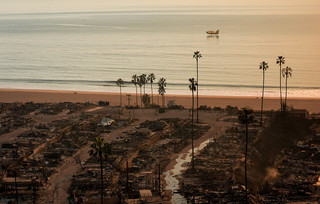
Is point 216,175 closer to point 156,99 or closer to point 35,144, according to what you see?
point 35,144

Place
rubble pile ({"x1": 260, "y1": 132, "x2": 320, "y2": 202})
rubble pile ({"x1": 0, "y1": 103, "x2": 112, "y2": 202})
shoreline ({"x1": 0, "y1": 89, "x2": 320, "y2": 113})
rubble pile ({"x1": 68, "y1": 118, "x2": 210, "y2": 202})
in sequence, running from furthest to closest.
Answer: shoreline ({"x1": 0, "y1": 89, "x2": 320, "y2": 113}), rubble pile ({"x1": 0, "y1": 103, "x2": 112, "y2": 202}), rubble pile ({"x1": 68, "y1": 118, "x2": 210, "y2": 202}), rubble pile ({"x1": 260, "y1": 132, "x2": 320, "y2": 202})

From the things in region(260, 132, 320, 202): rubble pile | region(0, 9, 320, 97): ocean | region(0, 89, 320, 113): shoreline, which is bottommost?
region(260, 132, 320, 202): rubble pile

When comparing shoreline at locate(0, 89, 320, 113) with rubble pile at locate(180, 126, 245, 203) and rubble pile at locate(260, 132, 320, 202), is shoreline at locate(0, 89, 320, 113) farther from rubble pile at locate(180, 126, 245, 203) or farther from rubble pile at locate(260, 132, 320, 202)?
rubble pile at locate(180, 126, 245, 203)

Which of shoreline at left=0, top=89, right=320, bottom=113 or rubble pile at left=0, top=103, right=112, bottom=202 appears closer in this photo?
rubble pile at left=0, top=103, right=112, bottom=202

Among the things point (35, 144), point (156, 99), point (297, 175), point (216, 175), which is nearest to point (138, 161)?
point (216, 175)

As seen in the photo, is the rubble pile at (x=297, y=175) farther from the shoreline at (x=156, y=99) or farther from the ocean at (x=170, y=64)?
the ocean at (x=170, y=64)

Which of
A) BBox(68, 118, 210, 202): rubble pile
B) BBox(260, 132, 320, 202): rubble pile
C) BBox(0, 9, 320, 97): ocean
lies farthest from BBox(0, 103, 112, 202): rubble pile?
BBox(0, 9, 320, 97): ocean

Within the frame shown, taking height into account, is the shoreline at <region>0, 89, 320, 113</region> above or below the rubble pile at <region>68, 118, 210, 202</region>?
above

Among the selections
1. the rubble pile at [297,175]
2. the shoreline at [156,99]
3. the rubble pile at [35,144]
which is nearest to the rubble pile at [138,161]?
the rubble pile at [35,144]
